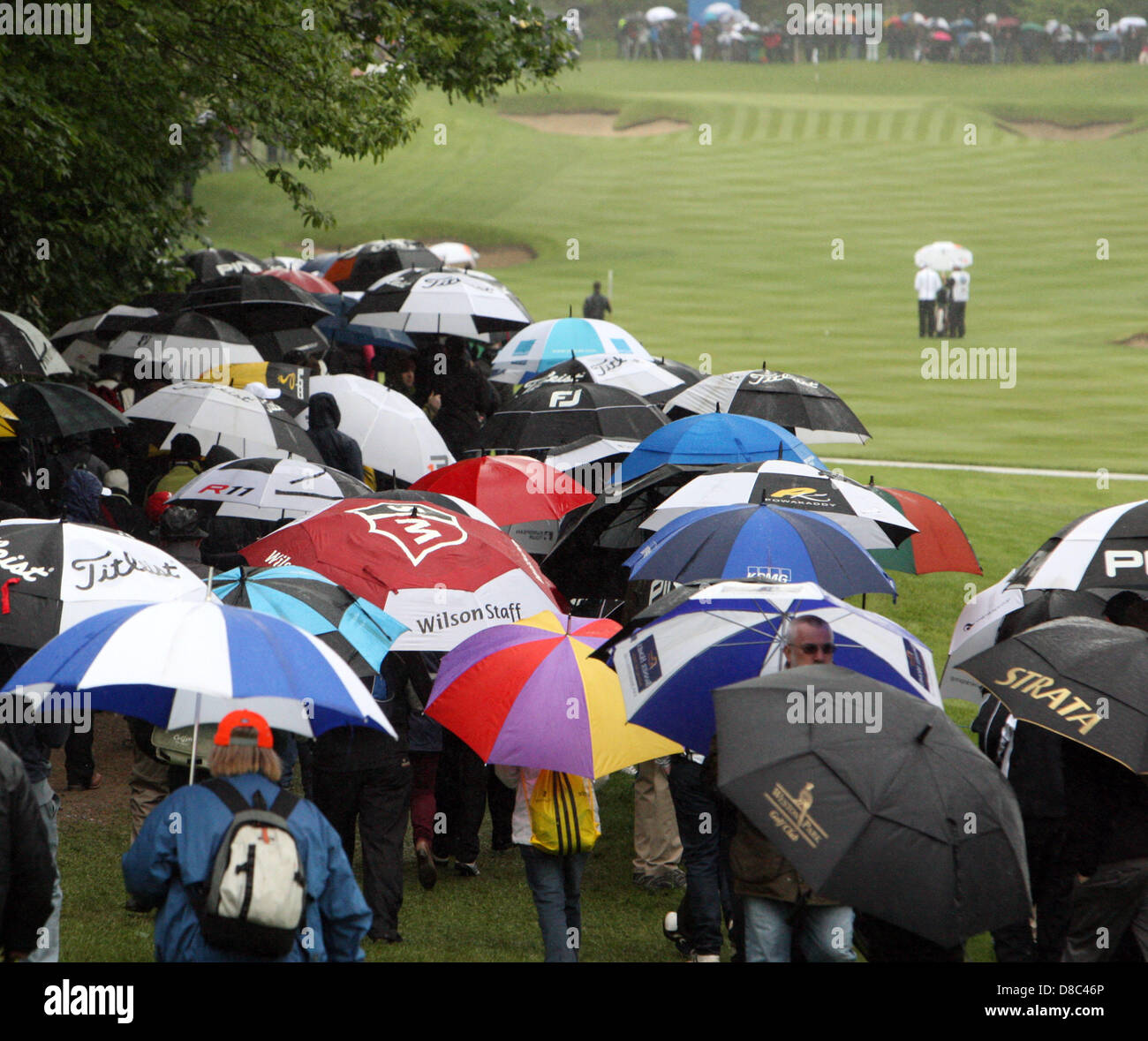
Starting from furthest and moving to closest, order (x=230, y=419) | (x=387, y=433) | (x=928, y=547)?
(x=387, y=433), (x=230, y=419), (x=928, y=547)

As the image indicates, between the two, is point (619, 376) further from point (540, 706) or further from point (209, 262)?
point (209, 262)

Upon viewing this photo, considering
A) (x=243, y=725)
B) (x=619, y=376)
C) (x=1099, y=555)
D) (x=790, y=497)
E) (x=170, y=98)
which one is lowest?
(x=243, y=725)

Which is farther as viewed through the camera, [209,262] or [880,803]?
[209,262]

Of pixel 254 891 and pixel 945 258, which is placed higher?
pixel 945 258

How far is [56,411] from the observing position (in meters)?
10.6

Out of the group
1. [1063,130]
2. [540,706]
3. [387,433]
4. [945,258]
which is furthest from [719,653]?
[1063,130]

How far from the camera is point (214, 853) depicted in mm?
4352

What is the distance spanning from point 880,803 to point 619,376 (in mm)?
8764

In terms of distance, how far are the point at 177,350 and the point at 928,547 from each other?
747 centimetres

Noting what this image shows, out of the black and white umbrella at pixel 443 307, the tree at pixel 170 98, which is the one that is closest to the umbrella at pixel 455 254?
the tree at pixel 170 98

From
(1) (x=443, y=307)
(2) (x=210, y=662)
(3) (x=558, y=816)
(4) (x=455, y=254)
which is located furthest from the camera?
(4) (x=455, y=254)

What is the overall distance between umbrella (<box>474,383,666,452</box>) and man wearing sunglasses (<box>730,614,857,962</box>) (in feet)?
19.4

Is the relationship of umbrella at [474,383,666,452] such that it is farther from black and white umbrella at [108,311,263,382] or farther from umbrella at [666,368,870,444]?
black and white umbrella at [108,311,263,382]
